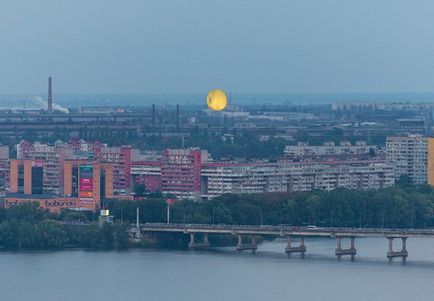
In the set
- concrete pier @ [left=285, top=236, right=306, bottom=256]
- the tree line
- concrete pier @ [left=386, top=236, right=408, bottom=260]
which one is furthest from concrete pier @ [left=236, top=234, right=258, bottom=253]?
concrete pier @ [left=386, top=236, right=408, bottom=260]

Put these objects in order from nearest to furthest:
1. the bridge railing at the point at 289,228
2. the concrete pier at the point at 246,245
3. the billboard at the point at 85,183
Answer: the bridge railing at the point at 289,228
the concrete pier at the point at 246,245
the billboard at the point at 85,183

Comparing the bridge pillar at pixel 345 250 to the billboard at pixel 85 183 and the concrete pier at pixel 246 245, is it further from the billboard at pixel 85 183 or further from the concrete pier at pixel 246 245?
the billboard at pixel 85 183

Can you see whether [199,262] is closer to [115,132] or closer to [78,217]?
[78,217]

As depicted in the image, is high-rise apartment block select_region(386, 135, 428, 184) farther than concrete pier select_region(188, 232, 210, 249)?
Yes

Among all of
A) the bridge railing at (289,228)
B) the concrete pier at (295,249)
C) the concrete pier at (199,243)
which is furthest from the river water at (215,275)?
the concrete pier at (199,243)

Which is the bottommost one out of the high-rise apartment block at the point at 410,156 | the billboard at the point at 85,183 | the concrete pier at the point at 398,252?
the concrete pier at the point at 398,252

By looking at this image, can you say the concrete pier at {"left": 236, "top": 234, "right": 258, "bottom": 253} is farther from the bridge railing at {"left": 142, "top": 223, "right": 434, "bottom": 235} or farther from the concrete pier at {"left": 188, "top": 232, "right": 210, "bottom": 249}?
the concrete pier at {"left": 188, "top": 232, "right": 210, "bottom": 249}
